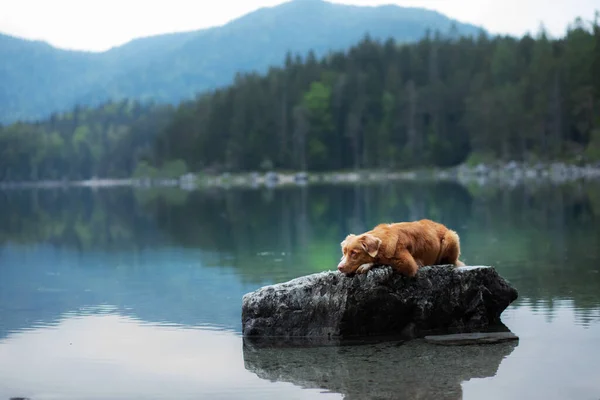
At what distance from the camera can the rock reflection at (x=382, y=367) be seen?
29.0 feet

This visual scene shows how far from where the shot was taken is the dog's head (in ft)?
36.8

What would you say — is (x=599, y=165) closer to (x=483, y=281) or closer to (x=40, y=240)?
(x=40, y=240)

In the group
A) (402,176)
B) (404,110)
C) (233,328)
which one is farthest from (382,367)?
(404,110)

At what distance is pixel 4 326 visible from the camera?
13.5 metres

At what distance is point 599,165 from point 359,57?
262ft

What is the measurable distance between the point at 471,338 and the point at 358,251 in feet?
6.21

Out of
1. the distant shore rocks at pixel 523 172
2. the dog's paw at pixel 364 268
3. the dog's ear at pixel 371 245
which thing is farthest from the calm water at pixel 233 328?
the distant shore rocks at pixel 523 172

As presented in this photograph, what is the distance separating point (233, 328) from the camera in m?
12.7

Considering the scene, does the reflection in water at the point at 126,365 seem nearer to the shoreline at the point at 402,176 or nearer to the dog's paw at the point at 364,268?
the dog's paw at the point at 364,268

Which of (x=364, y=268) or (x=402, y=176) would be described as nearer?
(x=364, y=268)

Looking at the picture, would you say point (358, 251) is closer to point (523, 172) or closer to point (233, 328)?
point (233, 328)

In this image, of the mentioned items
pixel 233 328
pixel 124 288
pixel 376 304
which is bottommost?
pixel 124 288

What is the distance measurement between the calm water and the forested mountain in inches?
3682

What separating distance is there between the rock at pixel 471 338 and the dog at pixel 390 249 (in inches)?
37.5
